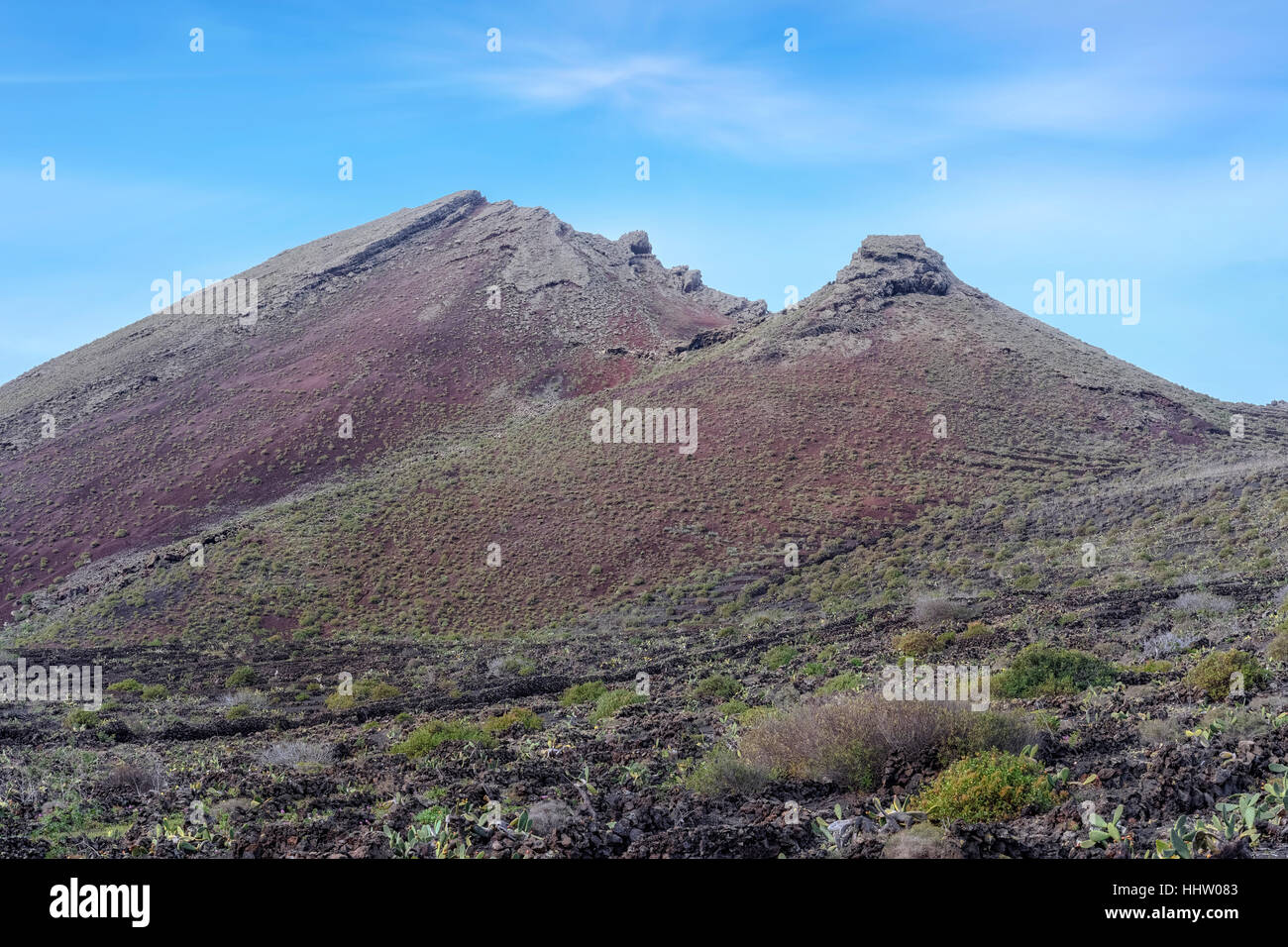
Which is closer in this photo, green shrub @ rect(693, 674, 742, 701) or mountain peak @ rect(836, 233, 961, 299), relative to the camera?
green shrub @ rect(693, 674, 742, 701)

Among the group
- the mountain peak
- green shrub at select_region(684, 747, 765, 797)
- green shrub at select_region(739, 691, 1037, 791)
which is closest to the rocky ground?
green shrub at select_region(684, 747, 765, 797)

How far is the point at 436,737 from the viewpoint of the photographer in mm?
12875

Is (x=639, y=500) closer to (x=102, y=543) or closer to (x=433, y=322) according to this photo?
(x=102, y=543)

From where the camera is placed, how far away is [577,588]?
30719 mm

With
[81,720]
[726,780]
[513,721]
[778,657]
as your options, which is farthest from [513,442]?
[726,780]

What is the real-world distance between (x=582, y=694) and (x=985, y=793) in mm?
10925

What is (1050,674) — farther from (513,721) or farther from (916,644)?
(513,721)

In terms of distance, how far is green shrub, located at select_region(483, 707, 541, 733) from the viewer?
45.8 feet

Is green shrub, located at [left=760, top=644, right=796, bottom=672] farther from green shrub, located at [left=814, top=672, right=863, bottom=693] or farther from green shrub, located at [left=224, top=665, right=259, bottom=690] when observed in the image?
green shrub, located at [left=224, top=665, right=259, bottom=690]

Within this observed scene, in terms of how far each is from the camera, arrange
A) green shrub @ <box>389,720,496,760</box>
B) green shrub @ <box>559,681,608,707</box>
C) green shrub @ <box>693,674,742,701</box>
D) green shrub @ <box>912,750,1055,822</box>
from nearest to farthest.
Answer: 1. green shrub @ <box>912,750,1055,822</box>
2. green shrub @ <box>389,720,496,760</box>
3. green shrub @ <box>693,674,742,701</box>
4. green shrub @ <box>559,681,608,707</box>

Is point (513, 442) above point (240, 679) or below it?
above

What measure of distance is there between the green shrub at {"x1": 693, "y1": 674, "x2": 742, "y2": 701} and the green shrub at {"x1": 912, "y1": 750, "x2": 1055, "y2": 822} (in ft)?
26.7

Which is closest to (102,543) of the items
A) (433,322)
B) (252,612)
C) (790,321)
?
(252,612)

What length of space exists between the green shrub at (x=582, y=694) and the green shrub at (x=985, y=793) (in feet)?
32.5
